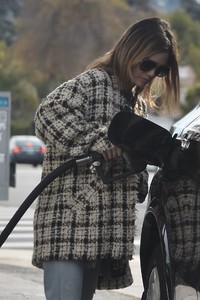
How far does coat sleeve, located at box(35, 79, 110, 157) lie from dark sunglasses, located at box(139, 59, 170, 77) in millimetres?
258

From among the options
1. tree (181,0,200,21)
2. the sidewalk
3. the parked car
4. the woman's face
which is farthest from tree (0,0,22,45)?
the woman's face

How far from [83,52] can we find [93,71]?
5246cm

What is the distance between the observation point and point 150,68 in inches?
149

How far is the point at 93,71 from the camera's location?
3.84 m

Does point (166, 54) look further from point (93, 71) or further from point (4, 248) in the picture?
point (4, 248)

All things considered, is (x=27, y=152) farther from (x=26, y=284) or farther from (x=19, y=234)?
(x=26, y=284)

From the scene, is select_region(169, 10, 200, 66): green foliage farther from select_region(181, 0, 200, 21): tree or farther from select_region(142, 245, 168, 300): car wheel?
select_region(142, 245, 168, 300): car wheel

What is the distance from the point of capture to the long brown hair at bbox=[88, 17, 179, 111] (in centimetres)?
373

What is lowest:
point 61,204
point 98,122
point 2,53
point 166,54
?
point 2,53

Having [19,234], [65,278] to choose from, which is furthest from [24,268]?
[65,278]

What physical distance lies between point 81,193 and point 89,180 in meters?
0.07

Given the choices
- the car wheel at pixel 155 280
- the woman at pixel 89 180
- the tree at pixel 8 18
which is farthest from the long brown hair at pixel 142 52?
the tree at pixel 8 18

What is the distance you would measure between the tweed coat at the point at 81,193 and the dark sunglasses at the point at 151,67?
0.18 metres

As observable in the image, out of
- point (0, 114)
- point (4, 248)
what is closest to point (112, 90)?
point (4, 248)
